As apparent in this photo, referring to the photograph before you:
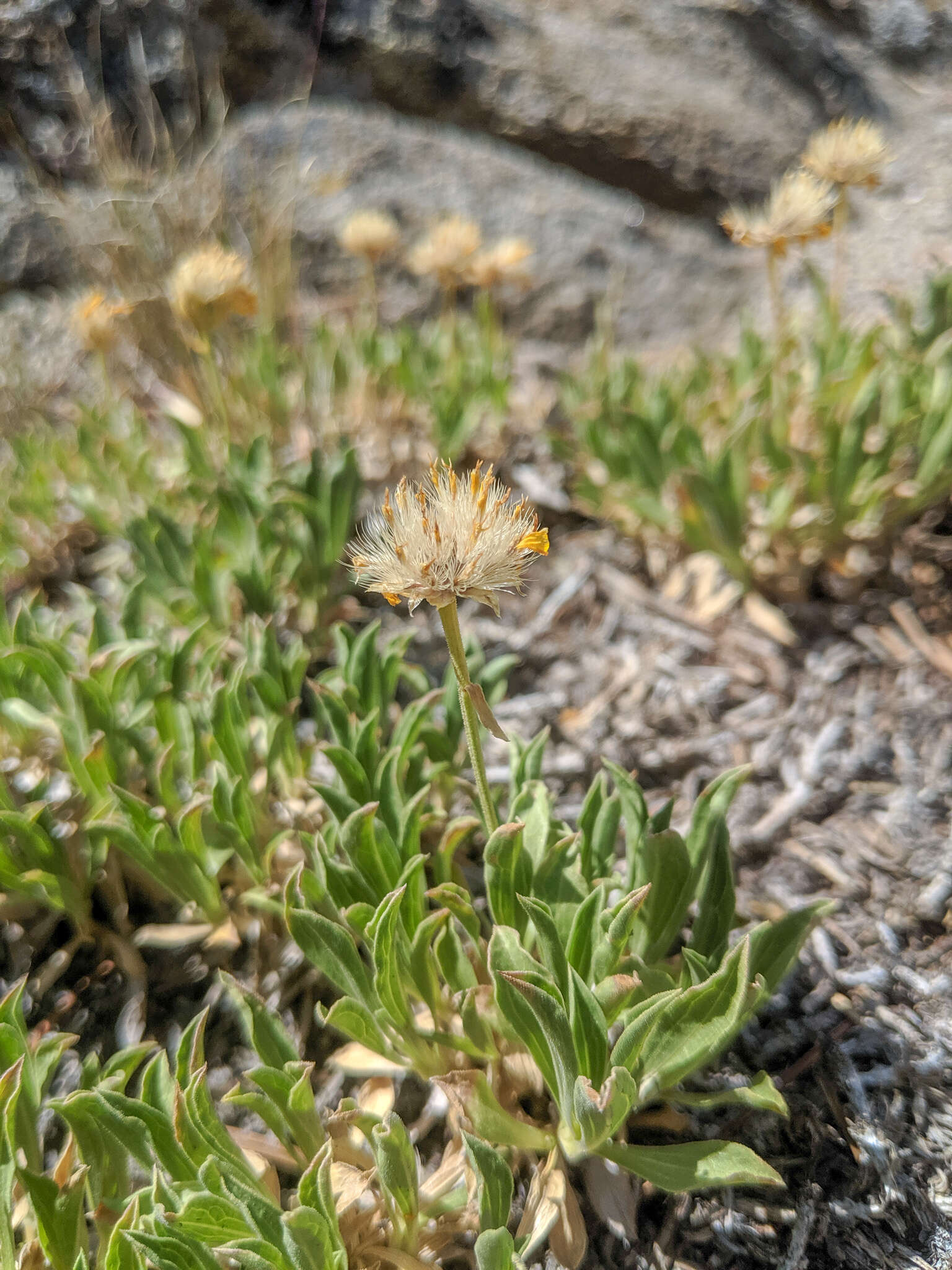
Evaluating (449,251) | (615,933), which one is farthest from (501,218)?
(615,933)

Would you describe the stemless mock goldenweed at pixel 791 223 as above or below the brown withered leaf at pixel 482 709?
above

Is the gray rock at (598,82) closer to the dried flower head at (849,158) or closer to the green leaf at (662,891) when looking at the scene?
the dried flower head at (849,158)

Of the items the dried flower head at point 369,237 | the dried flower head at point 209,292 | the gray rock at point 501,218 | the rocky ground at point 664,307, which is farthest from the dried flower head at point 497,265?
the gray rock at point 501,218

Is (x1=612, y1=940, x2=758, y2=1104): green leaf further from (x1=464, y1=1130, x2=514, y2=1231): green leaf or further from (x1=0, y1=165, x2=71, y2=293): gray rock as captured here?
(x1=0, y1=165, x2=71, y2=293): gray rock

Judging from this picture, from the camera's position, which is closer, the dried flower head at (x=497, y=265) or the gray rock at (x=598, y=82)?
the dried flower head at (x=497, y=265)

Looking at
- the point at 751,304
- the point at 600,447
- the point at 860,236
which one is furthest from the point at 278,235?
the point at 860,236

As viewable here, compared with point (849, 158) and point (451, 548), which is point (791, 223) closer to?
point (849, 158)

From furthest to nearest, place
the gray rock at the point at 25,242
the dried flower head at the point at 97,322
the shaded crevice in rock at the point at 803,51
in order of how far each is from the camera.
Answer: the shaded crevice in rock at the point at 803,51, the gray rock at the point at 25,242, the dried flower head at the point at 97,322
